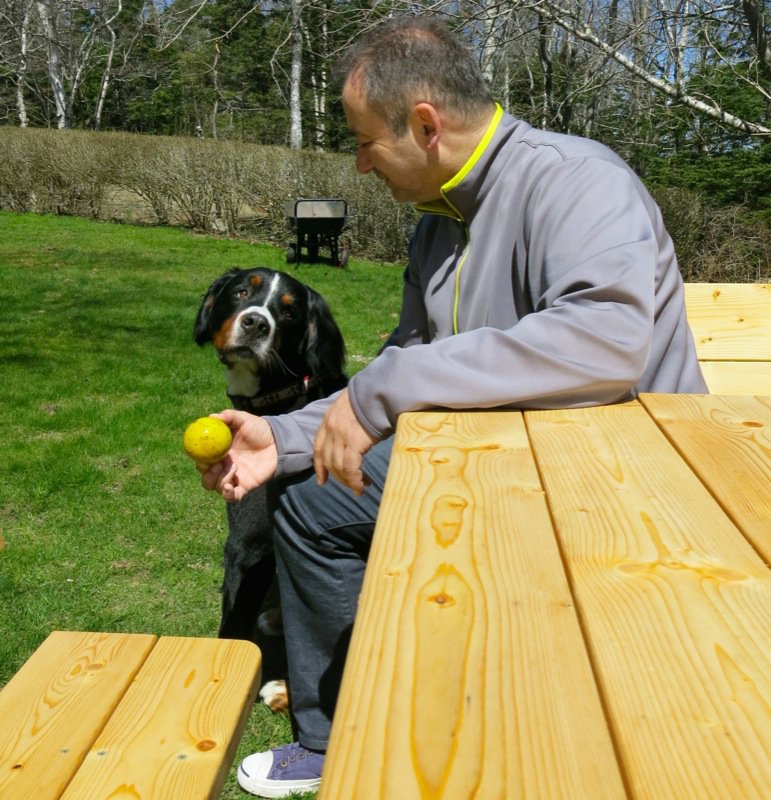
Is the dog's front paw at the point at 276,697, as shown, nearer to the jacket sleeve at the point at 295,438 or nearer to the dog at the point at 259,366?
the dog at the point at 259,366

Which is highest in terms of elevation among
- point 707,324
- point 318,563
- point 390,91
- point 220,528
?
point 390,91

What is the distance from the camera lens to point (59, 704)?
162 cm

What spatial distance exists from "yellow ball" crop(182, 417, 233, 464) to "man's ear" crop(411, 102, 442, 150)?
0.79 m

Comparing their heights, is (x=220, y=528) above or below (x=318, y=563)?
below

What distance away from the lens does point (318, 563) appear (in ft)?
7.52

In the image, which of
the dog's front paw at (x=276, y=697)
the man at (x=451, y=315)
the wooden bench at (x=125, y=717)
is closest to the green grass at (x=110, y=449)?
the dog's front paw at (x=276, y=697)

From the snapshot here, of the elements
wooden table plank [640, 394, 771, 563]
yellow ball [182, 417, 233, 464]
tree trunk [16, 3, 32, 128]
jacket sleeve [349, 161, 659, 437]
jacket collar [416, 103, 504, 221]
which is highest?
tree trunk [16, 3, 32, 128]

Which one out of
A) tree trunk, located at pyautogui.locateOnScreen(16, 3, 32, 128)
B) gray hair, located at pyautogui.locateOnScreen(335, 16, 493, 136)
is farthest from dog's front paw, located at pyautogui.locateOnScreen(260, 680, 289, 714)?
tree trunk, located at pyautogui.locateOnScreen(16, 3, 32, 128)

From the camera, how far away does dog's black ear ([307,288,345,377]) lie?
12.9 ft

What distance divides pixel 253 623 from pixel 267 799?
29.6 inches

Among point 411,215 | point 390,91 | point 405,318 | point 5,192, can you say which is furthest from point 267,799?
point 5,192

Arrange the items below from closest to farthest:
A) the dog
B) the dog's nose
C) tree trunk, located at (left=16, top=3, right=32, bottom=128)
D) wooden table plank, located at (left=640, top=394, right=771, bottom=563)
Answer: wooden table plank, located at (left=640, top=394, right=771, bottom=563) < the dog < the dog's nose < tree trunk, located at (left=16, top=3, right=32, bottom=128)

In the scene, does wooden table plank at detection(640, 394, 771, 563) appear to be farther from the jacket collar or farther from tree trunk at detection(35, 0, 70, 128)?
tree trunk at detection(35, 0, 70, 128)

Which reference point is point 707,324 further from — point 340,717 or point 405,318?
point 340,717
